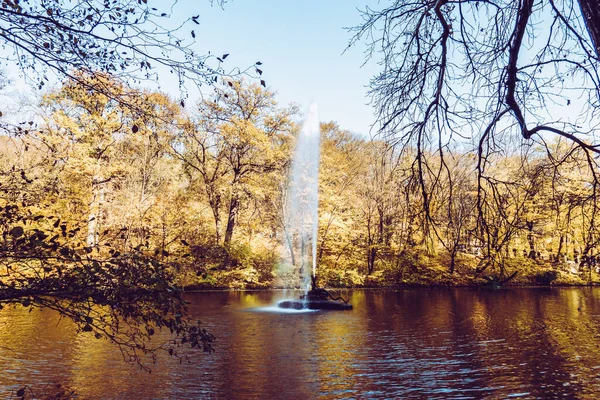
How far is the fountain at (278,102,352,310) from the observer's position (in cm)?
2289

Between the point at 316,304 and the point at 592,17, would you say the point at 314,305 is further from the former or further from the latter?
the point at 592,17

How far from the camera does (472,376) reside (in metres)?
7.03

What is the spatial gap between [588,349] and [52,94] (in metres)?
19.4

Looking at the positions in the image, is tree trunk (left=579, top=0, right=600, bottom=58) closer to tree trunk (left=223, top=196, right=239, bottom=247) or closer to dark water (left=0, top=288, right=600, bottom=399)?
dark water (left=0, top=288, right=600, bottom=399)

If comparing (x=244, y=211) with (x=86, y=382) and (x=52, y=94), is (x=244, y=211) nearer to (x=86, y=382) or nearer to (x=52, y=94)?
(x=52, y=94)

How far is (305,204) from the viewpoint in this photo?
2308cm

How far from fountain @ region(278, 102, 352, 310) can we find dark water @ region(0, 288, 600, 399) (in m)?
9.38

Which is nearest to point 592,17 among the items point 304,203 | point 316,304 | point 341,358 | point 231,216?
point 341,358

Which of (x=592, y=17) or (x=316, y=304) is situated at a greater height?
(x=592, y=17)

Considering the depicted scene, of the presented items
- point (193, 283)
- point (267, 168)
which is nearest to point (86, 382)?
point (193, 283)

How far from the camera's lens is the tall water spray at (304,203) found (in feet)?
75.1

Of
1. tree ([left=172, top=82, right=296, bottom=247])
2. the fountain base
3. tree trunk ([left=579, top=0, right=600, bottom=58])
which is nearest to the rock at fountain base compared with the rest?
the fountain base

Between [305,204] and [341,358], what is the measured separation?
1510 centimetres

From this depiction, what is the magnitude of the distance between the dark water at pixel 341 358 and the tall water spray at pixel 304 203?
31.0 feet
